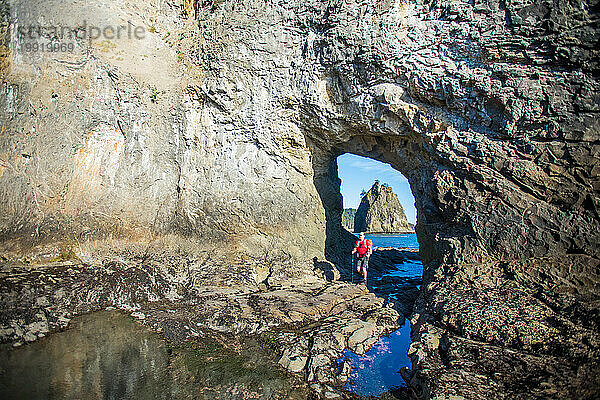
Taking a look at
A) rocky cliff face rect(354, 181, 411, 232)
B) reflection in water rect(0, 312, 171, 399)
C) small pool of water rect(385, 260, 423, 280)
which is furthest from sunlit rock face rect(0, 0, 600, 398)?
rocky cliff face rect(354, 181, 411, 232)

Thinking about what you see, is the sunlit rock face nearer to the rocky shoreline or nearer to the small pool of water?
the rocky shoreline

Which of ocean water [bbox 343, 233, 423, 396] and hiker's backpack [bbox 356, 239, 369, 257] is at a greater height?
hiker's backpack [bbox 356, 239, 369, 257]

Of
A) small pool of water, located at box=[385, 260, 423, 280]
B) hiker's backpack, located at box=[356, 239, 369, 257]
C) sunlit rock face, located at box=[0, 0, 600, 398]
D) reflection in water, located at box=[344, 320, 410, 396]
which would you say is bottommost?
small pool of water, located at box=[385, 260, 423, 280]

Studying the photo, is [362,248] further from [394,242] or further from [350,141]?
[394,242]

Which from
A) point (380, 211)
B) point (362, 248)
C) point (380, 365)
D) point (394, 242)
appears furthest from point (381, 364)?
point (380, 211)

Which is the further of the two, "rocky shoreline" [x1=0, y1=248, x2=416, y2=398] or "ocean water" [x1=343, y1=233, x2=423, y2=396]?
"rocky shoreline" [x1=0, y1=248, x2=416, y2=398]

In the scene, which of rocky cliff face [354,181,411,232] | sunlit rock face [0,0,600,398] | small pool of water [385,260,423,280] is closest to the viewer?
sunlit rock face [0,0,600,398]

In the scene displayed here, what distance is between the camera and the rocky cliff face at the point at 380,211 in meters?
59.2

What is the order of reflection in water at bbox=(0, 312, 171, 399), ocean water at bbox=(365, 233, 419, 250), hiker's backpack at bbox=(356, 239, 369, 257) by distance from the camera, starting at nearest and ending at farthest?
reflection in water at bbox=(0, 312, 171, 399), hiker's backpack at bbox=(356, 239, 369, 257), ocean water at bbox=(365, 233, 419, 250)

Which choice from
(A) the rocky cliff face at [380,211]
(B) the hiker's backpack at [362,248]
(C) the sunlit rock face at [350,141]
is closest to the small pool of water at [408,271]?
(C) the sunlit rock face at [350,141]

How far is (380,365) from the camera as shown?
6543 mm

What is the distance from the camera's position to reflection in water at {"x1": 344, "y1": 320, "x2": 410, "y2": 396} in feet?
19.1

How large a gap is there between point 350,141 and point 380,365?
26.7 feet

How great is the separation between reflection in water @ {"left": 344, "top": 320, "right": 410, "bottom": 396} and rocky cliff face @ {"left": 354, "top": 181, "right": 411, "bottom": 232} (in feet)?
169
